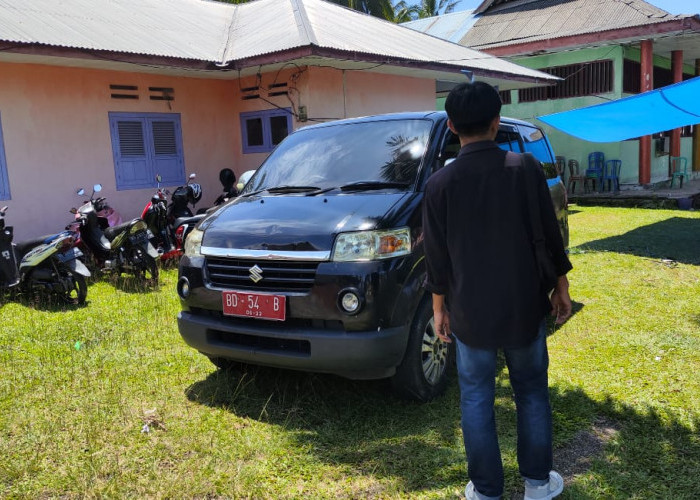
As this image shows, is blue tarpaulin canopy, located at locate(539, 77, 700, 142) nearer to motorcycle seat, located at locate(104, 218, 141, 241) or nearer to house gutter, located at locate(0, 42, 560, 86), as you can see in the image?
house gutter, located at locate(0, 42, 560, 86)

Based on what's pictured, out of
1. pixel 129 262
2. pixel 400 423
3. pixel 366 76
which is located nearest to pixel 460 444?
pixel 400 423

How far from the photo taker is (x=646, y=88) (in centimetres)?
1448

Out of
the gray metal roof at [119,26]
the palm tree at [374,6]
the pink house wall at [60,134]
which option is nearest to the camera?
the gray metal roof at [119,26]

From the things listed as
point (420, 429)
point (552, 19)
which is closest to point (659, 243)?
point (420, 429)

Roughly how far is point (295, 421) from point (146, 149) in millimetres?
7491

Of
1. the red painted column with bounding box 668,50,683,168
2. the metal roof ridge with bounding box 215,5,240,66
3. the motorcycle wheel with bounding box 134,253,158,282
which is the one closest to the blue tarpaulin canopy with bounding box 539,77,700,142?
the metal roof ridge with bounding box 215,5,240,66

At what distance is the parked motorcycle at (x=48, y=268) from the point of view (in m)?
6.32

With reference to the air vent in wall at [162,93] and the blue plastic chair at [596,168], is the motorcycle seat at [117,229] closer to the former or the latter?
the air vent in wall at [162,93]

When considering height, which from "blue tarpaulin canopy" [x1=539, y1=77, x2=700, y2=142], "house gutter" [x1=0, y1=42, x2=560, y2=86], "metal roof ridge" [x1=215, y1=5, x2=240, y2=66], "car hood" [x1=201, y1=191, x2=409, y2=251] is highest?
"metal roof ridge" [x1=215, y1=5, x2=240, y2=66]

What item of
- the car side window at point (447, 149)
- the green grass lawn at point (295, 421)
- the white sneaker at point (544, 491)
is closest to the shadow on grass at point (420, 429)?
the green grass lawn at point (295, 421)

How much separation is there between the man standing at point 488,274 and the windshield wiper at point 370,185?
1515 millimetres

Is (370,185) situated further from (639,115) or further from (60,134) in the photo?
(639,115)

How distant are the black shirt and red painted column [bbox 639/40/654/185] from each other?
14135 mm

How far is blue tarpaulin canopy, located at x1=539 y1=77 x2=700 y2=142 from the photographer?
872 cm
